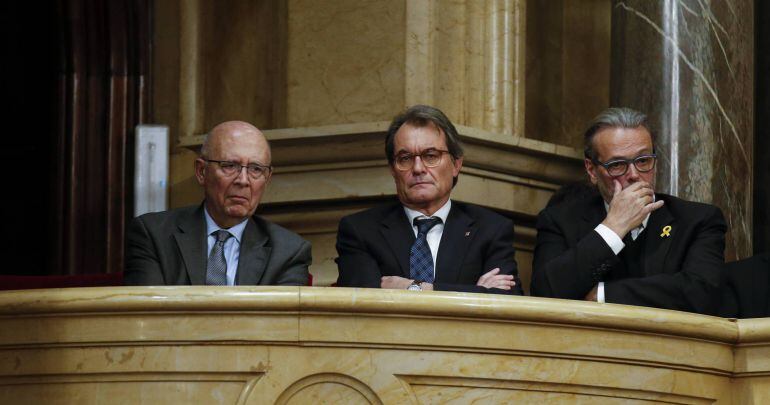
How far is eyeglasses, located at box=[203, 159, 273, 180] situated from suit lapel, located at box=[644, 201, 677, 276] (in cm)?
109

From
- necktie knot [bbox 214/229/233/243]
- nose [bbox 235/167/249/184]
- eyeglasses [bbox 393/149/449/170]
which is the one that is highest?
eyeglasses [bbox 393/149/449/170]

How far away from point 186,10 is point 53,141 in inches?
30.7

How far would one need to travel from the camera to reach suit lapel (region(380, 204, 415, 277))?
14.4 feet

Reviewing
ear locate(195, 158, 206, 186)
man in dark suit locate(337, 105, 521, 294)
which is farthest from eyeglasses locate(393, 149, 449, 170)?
ear locate(195, 158, 206, 186)

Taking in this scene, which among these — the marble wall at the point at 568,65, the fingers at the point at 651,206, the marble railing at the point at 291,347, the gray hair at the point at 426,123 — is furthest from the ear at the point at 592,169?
the marble wall at the point at 568,65

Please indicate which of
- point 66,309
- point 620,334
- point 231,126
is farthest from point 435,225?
point 66,309

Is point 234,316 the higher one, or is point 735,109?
point 735,109

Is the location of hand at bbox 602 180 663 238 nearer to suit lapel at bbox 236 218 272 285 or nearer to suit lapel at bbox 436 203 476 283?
suit lapel at bbox 436 203 476 283

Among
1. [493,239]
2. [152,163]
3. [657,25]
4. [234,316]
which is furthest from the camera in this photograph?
[152,163]

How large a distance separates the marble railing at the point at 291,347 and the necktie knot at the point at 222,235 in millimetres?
1115

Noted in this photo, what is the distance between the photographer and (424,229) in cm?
448

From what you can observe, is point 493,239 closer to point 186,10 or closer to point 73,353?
point 73,353

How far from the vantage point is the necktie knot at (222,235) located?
14.3 ft

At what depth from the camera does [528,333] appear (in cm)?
330
